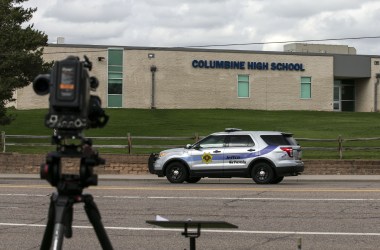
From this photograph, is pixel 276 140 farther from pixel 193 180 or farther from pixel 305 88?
pixel 305 88

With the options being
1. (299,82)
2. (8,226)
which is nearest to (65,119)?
(8,226)

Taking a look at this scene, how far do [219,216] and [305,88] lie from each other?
3940 centimetres

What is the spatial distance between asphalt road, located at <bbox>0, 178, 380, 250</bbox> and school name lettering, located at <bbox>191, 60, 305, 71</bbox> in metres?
29.7

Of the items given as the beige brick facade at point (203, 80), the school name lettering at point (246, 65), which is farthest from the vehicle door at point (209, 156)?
the school name lettering at point (246, 65)

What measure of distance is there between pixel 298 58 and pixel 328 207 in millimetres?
37893

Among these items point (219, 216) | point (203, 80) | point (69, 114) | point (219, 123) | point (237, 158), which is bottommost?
point (219, 216)

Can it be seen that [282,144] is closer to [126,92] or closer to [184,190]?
[184,190]

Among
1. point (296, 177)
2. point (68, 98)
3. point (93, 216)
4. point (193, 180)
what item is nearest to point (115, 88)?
point (296, 177)

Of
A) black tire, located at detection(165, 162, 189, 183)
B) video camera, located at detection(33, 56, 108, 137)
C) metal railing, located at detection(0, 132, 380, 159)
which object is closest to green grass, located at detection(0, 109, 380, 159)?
metal railing, located at detection(0, 132, 380, 159)

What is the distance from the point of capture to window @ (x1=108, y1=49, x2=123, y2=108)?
4644 cm

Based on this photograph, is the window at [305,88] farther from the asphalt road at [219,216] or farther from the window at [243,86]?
the asphalt road at [219,216]

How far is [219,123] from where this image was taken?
129 ft

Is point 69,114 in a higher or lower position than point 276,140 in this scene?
higher

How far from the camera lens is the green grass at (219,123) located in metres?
34.5
